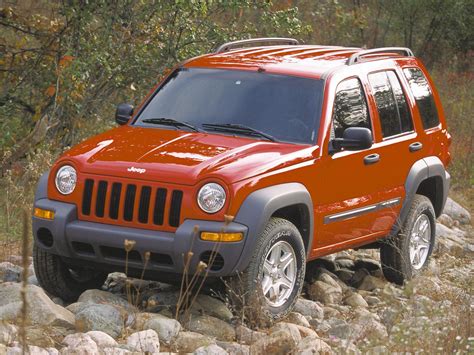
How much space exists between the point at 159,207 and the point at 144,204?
4.1 inches

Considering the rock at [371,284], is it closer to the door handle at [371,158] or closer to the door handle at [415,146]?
the door handle at [415,146]

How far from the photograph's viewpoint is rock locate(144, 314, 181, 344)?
673cm

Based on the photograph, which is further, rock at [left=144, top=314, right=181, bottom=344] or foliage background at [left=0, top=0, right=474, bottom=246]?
foliage background at [left=0, top=0, right=474, bottom=246]

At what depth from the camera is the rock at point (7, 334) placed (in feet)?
20.4

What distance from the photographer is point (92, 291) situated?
24.6 ft

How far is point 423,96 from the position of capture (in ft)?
31.4

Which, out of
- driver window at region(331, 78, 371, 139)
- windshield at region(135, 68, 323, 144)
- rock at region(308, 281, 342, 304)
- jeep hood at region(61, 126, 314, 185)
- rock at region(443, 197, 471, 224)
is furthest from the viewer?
rock at region(443, 197, 471, 224)

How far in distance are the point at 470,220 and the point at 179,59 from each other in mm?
3879

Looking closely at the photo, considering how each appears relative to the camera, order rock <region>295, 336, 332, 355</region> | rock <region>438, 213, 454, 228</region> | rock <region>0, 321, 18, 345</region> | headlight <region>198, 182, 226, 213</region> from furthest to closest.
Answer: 1. rock <region>438, 213, 454, 228</region>
2. headlight <region>198, 182, 226, 213</region>
3. rock <region>295, 336, 332, 355</region>
4. rock <region>0, 321, 18, 345</region>

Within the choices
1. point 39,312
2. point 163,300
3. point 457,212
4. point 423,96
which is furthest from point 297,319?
point 457,212

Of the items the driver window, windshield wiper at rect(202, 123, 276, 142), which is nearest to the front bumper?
windshield wiper at rect(202, 123, 276, 142)

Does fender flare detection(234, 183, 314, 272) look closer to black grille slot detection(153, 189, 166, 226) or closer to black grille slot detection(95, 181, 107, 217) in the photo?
black grille slot detection(153, 189, 166, 226)

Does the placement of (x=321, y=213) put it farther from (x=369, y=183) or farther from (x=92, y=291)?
(x=92, y=291)

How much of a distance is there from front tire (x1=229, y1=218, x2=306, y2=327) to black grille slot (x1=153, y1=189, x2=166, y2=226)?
0.60 m
